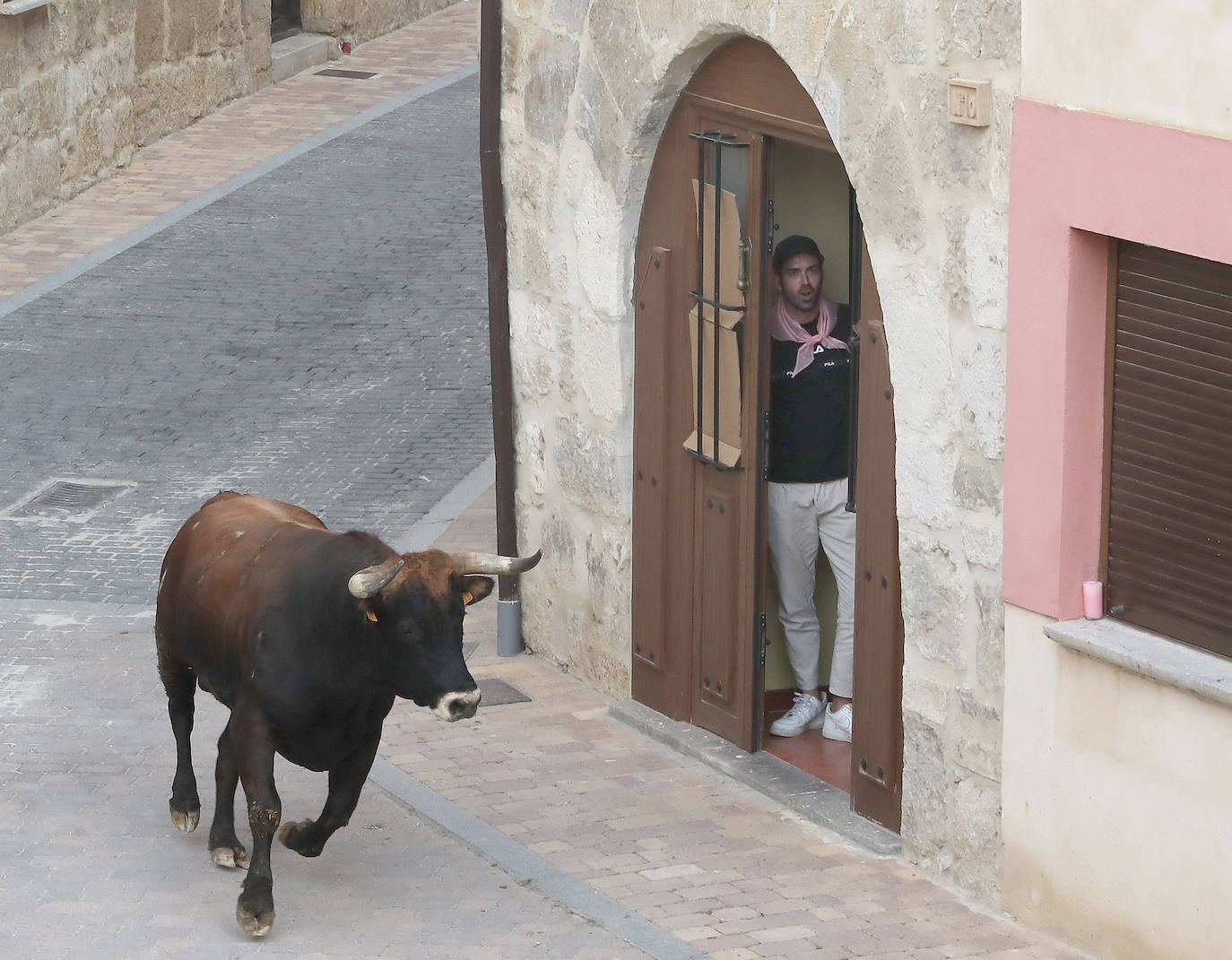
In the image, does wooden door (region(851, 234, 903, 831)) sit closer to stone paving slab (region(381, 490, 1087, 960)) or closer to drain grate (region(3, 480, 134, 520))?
stone paving slab (region(381, 490, 1087, 960))

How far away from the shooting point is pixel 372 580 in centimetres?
681

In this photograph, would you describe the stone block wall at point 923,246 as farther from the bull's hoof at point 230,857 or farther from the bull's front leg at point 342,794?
the bull's hoof at point 230,857

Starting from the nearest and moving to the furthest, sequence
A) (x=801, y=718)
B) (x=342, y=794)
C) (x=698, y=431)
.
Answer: (x=342, y=794) < (x=698, y=431) < (x=801, y=718)

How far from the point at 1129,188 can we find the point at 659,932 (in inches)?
113

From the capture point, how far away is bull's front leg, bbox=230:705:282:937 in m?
7.27

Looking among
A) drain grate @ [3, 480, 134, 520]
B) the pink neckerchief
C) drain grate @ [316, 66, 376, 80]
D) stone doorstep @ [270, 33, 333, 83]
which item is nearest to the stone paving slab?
the pink neckerchief

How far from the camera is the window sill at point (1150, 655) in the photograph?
6434 millimetres

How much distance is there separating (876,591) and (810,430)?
0.95m

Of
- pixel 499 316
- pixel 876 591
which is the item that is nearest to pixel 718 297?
pixel 876 591

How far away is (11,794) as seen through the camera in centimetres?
858

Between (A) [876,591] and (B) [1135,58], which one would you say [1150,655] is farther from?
(B) [1135,58]

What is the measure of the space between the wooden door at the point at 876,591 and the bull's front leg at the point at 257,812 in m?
2.21

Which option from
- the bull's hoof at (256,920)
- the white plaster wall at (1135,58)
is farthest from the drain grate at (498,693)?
the white plaster wall at (1135,58)

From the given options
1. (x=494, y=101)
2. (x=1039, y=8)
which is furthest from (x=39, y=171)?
(x=1039, y=8)
